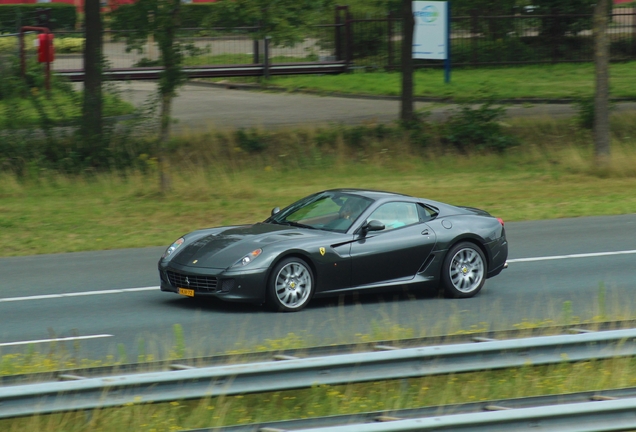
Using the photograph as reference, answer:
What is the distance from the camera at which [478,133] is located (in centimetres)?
2481

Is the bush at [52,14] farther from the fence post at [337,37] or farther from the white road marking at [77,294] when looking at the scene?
the white road marking at [77,294]

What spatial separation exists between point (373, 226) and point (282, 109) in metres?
18.8

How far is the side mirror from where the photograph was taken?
10633mm

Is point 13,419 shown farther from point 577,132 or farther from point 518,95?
point 518,95

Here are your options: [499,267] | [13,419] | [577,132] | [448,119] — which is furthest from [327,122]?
[13,419]

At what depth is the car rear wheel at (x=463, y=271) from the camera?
1113 cm

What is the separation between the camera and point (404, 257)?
10836mm

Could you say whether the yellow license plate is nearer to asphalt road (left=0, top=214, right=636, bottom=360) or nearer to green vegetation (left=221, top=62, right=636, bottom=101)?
asphalt road (left=0, top=214, right=636, bottom=360)

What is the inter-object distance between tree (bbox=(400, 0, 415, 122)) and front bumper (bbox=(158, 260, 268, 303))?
1565 cm

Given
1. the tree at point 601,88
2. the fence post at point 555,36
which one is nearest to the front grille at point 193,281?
the tree at point 601,88

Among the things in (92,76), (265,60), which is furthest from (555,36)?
(92,76)

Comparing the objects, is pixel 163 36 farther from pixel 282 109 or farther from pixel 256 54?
pixel 256 54

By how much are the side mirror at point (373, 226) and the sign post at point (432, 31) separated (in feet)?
77.0

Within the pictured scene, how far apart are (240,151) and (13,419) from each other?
17639mm
